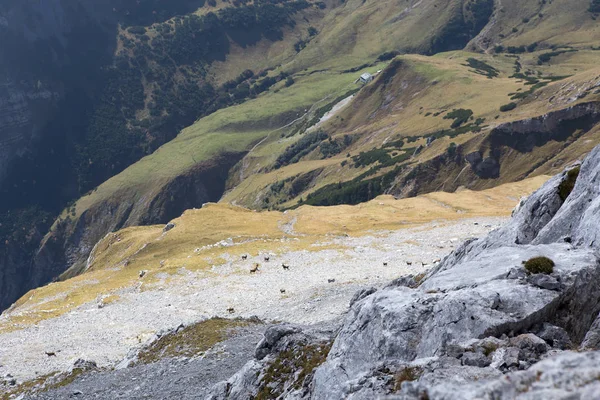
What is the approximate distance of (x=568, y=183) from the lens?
105 feet

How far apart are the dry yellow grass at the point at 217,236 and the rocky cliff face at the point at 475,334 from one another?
2221 inches

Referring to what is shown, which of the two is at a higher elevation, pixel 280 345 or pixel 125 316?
pixel 280 345

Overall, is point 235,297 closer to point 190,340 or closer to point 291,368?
point 190,340

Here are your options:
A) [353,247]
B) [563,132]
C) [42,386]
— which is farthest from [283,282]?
[563,132]

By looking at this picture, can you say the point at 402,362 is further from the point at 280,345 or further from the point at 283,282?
the point at 283,282

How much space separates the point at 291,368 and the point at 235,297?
4147 centimetres

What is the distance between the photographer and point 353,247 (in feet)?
284

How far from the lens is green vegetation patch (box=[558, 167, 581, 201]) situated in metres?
31.5

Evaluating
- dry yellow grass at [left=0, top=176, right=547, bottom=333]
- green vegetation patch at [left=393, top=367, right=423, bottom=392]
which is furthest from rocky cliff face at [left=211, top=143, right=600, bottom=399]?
dry yellow grass at [left=0, top=176, right=547, bottom=333]

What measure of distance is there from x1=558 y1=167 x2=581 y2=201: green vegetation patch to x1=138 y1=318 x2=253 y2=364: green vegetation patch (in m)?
25.6

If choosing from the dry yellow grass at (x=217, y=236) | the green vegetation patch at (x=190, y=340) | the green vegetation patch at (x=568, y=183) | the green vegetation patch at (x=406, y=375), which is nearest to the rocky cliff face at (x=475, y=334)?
the green vegetation patch at (x=406, y=375)

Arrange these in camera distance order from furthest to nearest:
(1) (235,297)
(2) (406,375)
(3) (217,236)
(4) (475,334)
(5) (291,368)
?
(3) (217,236)
(1) (235,297)
(5) (291,368)
(4) (475,334)
(2) (406,375)

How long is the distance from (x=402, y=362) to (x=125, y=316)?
5306 centimetres

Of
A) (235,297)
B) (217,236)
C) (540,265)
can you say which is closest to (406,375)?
(540,265)
